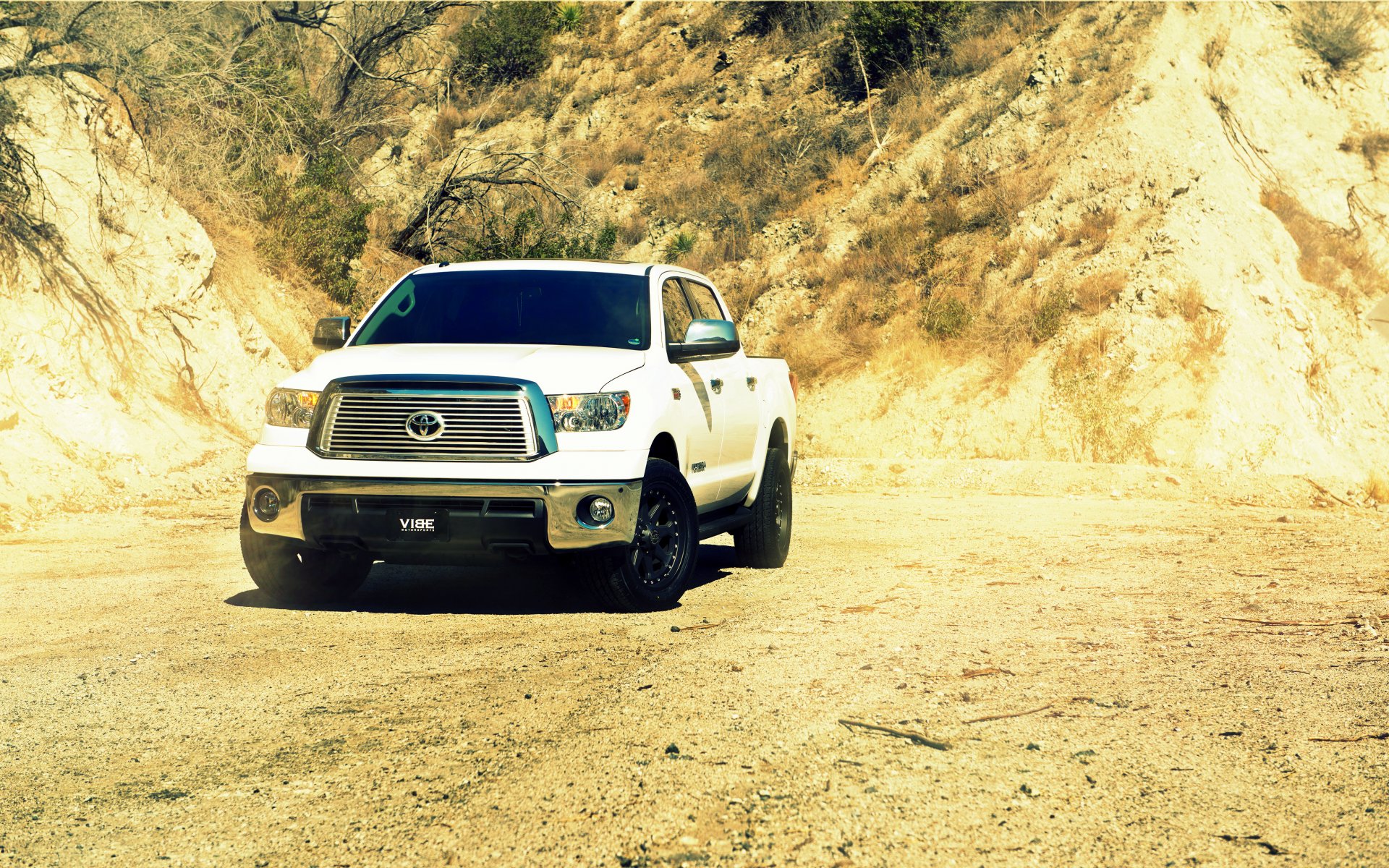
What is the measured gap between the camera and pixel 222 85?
66.8 feet

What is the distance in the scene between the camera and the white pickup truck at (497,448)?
727 centimetres

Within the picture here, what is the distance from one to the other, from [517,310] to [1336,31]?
29.3 meters

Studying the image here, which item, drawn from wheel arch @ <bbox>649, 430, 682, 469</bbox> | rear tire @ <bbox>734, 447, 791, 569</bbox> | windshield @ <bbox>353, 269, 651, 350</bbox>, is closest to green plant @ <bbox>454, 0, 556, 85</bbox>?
rear tire @ <bbox>734, 447, 791, 569</bbox>

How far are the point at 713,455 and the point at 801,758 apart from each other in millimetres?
4218

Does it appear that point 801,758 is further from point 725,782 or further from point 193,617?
point 193,617

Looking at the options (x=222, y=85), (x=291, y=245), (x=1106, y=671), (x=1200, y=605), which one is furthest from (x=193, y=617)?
(x=291, y=245)

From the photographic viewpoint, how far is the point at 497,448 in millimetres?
7312

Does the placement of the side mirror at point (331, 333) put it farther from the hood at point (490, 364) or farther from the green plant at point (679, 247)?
the green plant at point (679, 247)

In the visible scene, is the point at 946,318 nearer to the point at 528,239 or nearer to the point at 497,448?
the point at 528,239

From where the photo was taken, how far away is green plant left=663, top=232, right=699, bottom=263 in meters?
36.9

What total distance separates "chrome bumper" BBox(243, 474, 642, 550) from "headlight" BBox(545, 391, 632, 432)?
337mm

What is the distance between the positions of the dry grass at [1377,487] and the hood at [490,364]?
1579 centimetres

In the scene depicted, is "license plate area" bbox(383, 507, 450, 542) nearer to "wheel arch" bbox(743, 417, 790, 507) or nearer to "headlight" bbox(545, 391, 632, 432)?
"headlight" bbox(545, 391, 632, 432)

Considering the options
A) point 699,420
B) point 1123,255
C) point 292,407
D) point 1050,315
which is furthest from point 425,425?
point 1123,255
